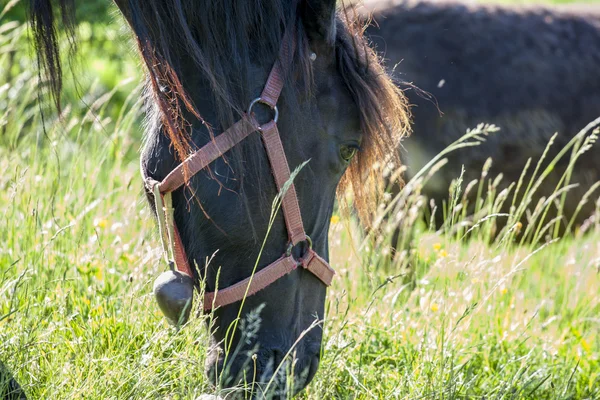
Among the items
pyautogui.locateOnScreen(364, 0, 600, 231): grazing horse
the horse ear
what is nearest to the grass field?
the horse ear

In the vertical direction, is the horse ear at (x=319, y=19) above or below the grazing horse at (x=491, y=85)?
above

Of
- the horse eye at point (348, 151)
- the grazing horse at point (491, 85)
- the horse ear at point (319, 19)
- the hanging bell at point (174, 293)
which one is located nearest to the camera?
the hanging bell at point (174, 293)

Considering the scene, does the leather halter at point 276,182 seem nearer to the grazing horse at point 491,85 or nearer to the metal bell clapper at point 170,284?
the metal bell clapper at point 170,284

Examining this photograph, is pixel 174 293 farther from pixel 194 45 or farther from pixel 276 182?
pixel 194 45

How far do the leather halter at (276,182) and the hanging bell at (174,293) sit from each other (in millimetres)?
88

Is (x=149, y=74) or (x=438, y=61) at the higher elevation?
(x=149, y=74)

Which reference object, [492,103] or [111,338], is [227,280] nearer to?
[111,338]

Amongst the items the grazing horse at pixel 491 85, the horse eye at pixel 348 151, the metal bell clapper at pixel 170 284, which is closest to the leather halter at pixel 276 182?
the metal bell clapper at pixel 170 284

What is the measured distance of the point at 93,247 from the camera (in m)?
3.53

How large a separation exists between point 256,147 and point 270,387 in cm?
76

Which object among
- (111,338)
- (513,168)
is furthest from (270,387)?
(513,168)

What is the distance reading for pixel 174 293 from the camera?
2113mm

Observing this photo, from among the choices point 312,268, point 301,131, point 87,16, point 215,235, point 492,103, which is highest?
point 87,16

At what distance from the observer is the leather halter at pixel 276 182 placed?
2.15 m
